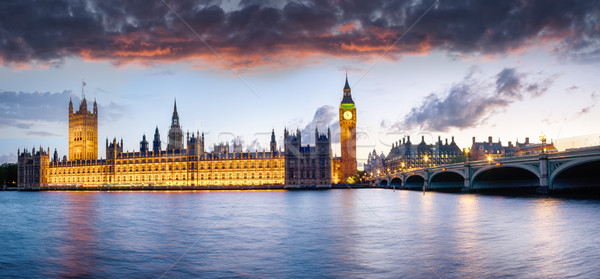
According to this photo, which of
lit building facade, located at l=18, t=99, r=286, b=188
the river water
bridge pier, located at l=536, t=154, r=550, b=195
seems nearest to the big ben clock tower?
lit building facade, located at l=18, t=99, r=286, b=188

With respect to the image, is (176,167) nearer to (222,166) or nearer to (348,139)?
(222,166)

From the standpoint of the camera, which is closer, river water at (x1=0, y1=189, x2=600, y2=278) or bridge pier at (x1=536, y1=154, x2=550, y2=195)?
river water at (x1=0, y1=189, x2=600, y2=278)

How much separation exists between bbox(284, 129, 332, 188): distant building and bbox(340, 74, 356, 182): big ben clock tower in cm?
1741

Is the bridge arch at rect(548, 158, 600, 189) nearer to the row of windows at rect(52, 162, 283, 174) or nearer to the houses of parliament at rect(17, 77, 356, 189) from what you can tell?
the houses of parliament at rect(17, 77, 356, 189)

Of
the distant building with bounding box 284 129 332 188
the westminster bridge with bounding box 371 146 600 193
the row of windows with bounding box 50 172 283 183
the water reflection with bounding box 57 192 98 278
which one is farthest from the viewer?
the row of windows with bounding box 50 172 283 183

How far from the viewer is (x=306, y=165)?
168 metres

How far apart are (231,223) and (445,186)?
8342 cm

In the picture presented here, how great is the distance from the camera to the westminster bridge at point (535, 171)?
2275 inches

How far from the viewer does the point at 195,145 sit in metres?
178

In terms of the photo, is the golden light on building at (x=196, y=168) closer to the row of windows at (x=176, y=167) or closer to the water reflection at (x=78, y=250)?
the row of windows at (x=176, y=167)

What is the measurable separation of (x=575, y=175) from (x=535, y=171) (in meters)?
10.4

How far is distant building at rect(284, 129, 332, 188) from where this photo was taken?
16662 centimetres

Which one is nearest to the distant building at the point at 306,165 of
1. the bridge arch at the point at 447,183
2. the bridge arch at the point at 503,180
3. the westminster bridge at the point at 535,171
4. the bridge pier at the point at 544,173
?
the bridge arch at the point at 447,183

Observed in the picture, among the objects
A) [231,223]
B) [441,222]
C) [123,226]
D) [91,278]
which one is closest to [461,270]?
[91,278]
